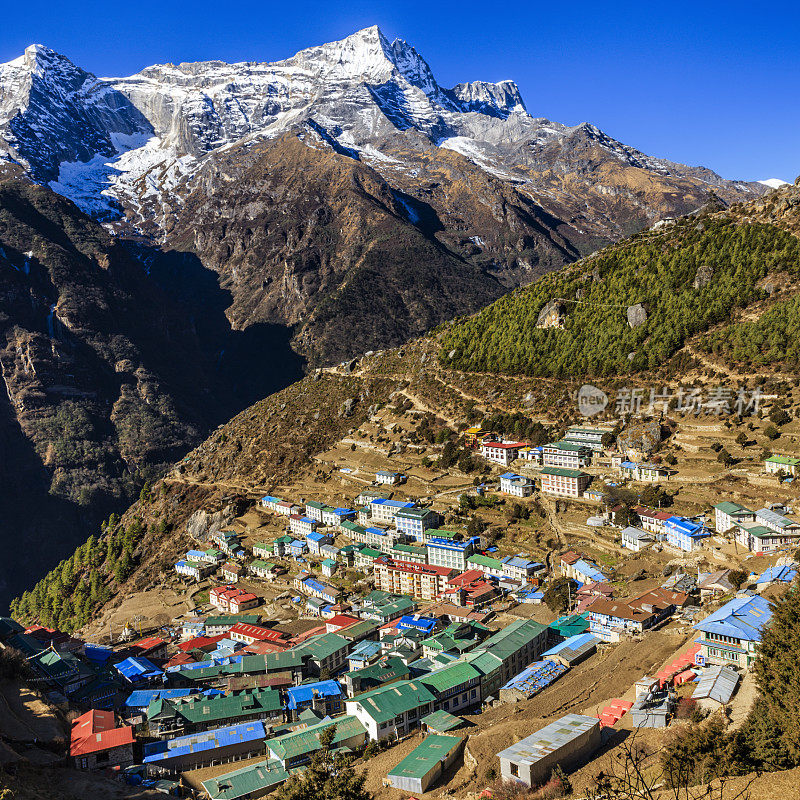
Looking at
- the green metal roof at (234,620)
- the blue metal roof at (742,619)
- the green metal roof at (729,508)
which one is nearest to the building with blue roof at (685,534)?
the green metal roof at (729,508)

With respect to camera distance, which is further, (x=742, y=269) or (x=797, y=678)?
(x=742, y=269)

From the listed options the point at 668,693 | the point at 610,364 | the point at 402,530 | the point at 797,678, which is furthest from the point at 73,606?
the point at 797,678

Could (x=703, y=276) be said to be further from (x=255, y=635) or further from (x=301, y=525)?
(x=255, y=635)

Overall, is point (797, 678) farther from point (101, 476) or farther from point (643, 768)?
point (101, 476)

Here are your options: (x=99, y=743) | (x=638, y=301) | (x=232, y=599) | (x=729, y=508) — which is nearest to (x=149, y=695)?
(x=99, y=743)

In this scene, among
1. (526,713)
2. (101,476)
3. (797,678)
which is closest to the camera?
(797,678)

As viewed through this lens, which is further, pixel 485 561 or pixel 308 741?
pixel 485 561

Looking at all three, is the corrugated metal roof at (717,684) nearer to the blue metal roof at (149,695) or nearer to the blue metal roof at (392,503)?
the blue metal roof at (149,695)
